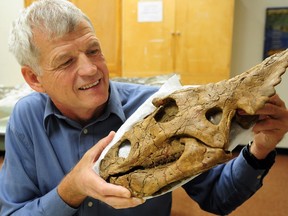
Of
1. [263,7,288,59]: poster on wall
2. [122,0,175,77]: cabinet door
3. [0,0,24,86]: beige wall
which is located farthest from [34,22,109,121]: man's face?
[0,0,24,86]: beige wall

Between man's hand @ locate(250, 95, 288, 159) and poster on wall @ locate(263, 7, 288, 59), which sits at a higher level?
poster on wall @ locate(263, 7, 288, 59)

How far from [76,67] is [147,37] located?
7.75ft

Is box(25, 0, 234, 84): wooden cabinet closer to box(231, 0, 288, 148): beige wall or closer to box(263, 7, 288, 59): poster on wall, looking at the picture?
box(231, 0, 288, 148): beige wall

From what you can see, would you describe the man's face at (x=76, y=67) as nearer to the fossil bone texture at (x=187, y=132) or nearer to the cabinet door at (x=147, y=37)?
the fossil bone texture at (x=187, y=132)

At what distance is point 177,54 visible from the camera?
3.16 m

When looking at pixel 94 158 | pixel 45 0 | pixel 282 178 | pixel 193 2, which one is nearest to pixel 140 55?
pixel 193 2

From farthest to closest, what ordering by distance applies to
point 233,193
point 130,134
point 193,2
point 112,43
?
point 112,43 < point 193,2 < point 233,193 < point 130,134

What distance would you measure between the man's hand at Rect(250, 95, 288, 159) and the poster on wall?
2859mm

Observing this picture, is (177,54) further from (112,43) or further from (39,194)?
(39,194)

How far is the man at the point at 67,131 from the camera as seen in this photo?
34.3 inches

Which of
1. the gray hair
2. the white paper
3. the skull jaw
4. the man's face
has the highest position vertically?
the white paper

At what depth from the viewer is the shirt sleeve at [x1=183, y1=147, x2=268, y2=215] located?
0.88m

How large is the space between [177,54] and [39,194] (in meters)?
2.41

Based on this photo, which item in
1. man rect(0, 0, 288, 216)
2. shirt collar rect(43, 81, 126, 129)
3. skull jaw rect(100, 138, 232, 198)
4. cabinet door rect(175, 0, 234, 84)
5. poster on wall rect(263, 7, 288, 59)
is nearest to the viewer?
skull jaw rect(100, 138, 232, 198)
